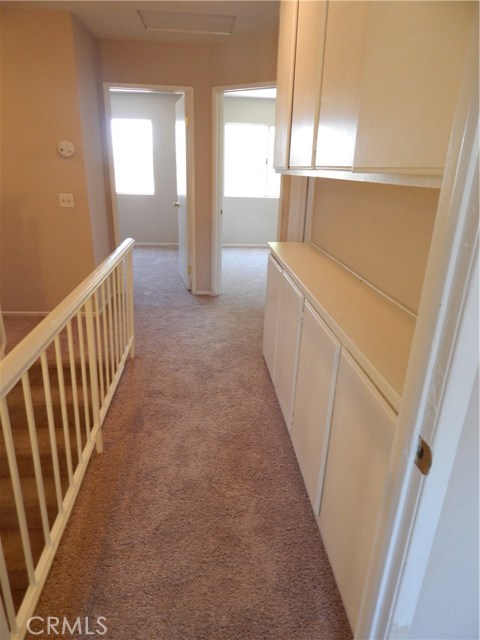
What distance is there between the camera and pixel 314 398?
1.73 m

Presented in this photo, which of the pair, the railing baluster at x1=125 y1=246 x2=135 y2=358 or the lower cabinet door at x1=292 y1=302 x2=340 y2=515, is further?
the railing baluster at x1=125 y1=246 x2=135 y2=358

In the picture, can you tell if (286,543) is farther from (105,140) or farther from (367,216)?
(105,140)

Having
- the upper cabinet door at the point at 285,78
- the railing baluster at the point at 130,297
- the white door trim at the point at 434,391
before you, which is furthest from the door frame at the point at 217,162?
the white door trim at the point at 434,391

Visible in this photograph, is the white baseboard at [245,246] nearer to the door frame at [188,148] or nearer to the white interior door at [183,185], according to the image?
the white interior door at [183,185]

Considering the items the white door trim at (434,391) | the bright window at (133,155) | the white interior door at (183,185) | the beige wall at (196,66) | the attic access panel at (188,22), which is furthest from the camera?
the bright window at (133,155)

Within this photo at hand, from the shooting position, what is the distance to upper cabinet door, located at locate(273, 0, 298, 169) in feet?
7.95

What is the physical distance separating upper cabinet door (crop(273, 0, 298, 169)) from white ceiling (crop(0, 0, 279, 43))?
0.50m

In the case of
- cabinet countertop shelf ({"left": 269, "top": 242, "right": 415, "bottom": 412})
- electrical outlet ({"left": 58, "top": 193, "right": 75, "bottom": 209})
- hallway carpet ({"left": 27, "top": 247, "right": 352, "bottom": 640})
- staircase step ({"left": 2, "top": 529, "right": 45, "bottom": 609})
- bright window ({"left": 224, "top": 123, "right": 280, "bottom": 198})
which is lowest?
staircase step ({"left": 2, "top": 529, "right": 45, "bottom": 609})

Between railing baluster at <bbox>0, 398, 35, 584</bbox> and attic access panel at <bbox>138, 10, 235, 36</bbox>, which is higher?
attic access panel at <bbox>138, 10, 235, 36</bbox>

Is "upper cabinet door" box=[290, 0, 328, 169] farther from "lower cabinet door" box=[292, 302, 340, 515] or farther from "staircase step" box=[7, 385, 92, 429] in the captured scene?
"staircase step" box=[7, 385, 92, 429]

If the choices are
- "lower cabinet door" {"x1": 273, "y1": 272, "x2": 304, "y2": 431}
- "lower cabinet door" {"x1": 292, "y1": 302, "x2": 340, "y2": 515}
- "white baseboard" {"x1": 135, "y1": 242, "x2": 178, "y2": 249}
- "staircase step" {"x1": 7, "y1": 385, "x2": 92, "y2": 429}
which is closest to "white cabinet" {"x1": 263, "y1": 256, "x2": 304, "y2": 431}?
"lower cabinet door" {"x1": 273, "y1": 272, "x2": 304, "y2": 431}

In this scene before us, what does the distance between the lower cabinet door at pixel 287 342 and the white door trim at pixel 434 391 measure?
126 cm

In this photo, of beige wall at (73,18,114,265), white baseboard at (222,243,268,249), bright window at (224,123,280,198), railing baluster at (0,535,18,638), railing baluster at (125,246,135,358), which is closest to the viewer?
railing baluster at (0,535,18,638)

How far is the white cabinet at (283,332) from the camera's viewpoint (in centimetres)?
212
